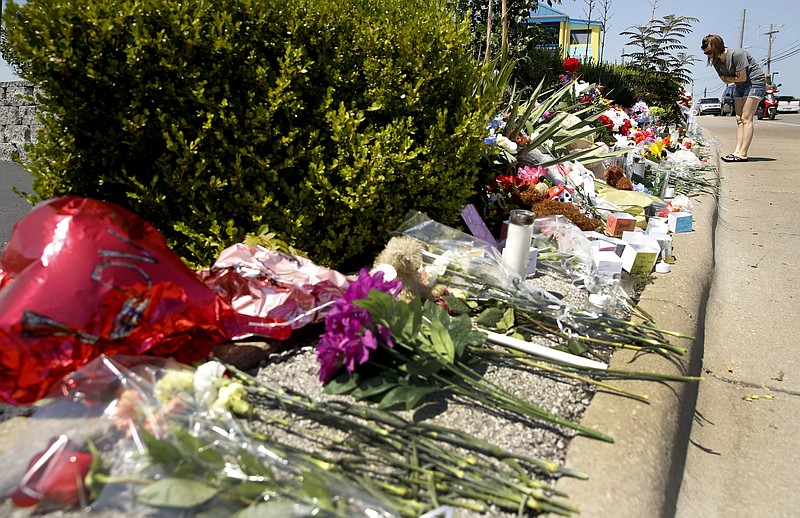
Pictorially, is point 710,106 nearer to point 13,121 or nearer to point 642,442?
point 13,121

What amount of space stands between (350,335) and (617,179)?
4068mm

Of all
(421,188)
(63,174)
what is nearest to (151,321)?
(63,174)

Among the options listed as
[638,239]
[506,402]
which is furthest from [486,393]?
[638,239]

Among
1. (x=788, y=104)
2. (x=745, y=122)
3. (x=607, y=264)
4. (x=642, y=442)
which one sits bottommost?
(x=642, y=442)

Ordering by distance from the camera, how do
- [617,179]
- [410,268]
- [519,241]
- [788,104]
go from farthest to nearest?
[788,104]
[617,179]
[519,241]
[410,268]

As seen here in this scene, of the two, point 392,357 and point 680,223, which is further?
point 680,223

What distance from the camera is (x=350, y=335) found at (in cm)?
190

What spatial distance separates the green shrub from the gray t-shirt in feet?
23.2

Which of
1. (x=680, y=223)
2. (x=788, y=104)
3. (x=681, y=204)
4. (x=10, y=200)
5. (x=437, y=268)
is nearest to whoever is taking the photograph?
(x=437, y=268)

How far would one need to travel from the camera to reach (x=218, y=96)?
268 centimetres

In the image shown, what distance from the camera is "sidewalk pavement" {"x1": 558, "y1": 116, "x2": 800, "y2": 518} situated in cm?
171

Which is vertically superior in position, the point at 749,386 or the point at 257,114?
the point at 257,114

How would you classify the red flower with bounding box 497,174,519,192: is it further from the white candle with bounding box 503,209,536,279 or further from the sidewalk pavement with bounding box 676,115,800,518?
the sidewalk pavement with bounding box 676,115,800,518

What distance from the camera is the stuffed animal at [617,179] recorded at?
5113 mm
